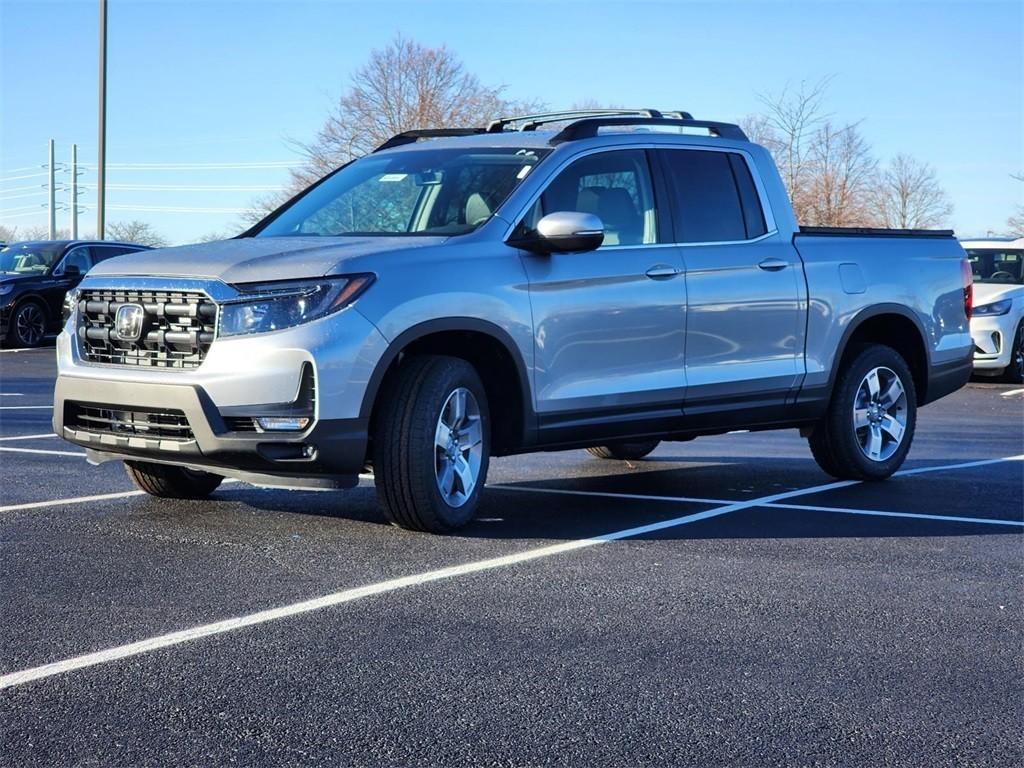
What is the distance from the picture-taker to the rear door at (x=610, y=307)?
7.21 metres

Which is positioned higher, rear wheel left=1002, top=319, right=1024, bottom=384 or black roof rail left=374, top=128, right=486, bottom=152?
black roof rail left=374, top=128, right=486, bottom=152

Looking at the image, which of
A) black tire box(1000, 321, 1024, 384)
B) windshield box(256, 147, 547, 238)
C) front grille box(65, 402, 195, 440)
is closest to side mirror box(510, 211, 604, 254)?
windshield box(256, 147, 547, 238)

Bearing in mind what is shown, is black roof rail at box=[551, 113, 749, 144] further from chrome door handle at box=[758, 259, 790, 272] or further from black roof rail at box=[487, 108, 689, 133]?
chrome door handle at box=[758, 259, 790, 272]

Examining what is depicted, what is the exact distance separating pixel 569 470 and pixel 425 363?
10.2 ft

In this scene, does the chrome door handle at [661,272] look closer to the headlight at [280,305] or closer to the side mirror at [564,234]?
the side mirror at [564,234]

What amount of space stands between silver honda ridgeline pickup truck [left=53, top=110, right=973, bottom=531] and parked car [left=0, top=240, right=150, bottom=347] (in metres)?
15.6

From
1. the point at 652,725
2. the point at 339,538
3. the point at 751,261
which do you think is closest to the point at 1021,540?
the point at 751,261

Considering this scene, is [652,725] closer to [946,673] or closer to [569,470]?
[946,673]

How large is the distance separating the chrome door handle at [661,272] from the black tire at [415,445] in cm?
135

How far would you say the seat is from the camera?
303 inches

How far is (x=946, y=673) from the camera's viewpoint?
456 centimetres

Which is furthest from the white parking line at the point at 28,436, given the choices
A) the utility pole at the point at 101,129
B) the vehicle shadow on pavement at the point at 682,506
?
the utility pole at the point at 101,129

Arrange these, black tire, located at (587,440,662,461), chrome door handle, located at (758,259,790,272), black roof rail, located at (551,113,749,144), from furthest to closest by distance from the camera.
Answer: black tire, located at (587,440,662,461), chrome door handle, located at (758,259,790,272), black roof rail, located at (551,113,749,144)

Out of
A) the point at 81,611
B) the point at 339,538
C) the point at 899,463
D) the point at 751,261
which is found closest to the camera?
the point at 81,611
